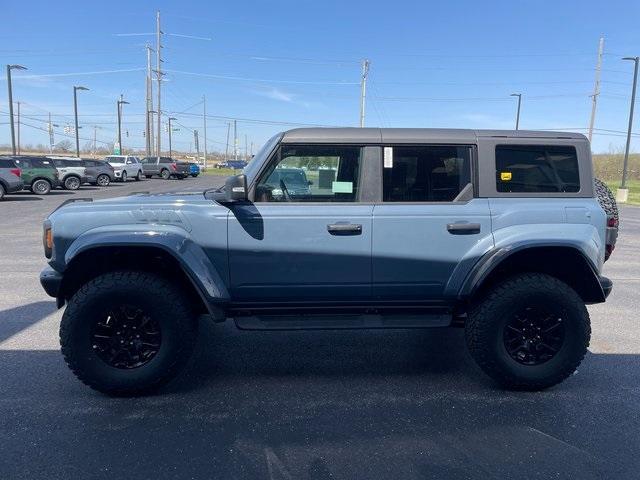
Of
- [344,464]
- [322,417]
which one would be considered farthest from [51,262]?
[344,464]

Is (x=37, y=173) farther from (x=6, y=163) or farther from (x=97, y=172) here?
(x=97, y=172)

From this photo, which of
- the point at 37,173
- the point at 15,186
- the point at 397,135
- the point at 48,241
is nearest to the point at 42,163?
the point at 37,173

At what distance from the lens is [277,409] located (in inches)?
136

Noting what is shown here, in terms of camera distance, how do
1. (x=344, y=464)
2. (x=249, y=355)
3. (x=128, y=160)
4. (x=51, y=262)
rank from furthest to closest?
1. (x=128, y=160)
2. (x=249, y=355)
3. (x=51, y=262)
4. (x=344, y=464)

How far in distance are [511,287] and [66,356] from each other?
10.5 ft

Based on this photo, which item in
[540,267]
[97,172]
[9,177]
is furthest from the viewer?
[97,172]

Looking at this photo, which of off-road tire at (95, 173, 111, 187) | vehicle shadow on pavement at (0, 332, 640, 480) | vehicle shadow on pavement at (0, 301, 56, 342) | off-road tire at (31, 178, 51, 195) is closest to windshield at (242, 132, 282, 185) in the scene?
vehicle shadow on pavement at (0, 332, 640, 480)

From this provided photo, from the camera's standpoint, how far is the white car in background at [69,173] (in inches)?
1066

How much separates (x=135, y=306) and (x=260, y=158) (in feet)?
4.55

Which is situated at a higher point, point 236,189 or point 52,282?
point 236,189

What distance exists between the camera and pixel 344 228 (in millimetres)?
3566

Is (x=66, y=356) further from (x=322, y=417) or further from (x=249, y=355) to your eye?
(x=322, y=417)

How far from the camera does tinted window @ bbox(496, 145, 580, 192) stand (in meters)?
3.78

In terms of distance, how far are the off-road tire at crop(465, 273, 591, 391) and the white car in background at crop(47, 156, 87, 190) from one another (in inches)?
1093
